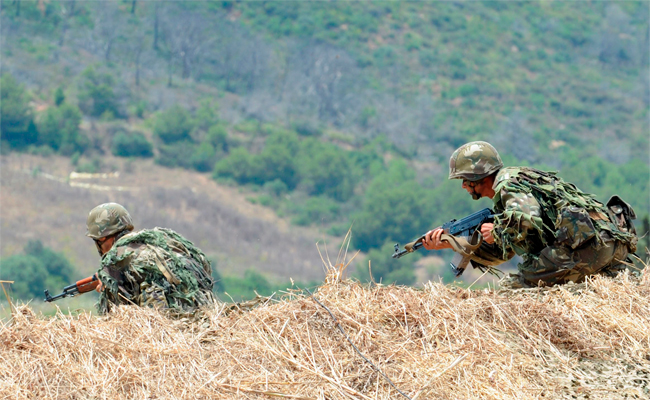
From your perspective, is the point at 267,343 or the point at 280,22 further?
the point at 280,22

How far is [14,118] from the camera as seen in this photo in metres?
92.9

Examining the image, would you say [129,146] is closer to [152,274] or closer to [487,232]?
[152,274]

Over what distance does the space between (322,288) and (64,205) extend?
76081 millimetres

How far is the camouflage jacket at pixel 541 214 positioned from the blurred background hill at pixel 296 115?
2706 inches

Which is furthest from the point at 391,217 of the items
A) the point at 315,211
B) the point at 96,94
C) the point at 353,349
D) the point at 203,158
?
the point at 353,349

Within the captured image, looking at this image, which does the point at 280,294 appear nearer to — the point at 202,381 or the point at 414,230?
the point at 202,381

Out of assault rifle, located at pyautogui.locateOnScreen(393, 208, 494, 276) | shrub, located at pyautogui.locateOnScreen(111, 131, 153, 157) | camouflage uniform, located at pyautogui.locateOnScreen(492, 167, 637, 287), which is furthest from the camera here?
shrub, located at pyautogui.locateOnScreen(111, 131, 153, 157)

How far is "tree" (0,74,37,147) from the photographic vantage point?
9144 centimetres

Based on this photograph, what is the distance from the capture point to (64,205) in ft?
262

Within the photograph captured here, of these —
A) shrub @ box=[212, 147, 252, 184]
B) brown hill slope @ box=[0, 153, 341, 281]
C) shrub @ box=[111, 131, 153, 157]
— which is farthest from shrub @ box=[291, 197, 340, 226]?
shrub @ box=[111, 131, 153, 157]

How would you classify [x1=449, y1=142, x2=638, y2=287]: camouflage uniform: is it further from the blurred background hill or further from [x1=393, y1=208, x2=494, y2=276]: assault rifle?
the blurred background hill

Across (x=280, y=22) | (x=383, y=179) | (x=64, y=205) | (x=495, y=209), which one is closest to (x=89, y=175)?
(x=64, y=205)

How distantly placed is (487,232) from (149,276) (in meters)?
3.34

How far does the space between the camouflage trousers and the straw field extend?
54cm
